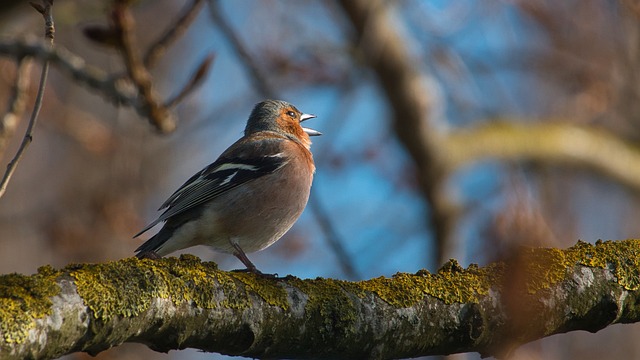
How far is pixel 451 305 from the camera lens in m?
3.50

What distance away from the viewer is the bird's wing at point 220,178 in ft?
18.3

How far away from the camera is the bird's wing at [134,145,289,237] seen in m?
5.57

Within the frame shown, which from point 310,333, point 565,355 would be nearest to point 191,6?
point 310,333

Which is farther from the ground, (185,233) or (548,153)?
(548,153)

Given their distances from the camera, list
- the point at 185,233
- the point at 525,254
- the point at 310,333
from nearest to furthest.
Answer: the point at 310,333, the point at 525,254, the point at 185,233

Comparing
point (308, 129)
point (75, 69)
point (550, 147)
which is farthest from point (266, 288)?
point (550, 147)

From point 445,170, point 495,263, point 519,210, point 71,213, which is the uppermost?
point 71,213

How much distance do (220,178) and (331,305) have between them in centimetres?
264

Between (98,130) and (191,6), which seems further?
(98,130)

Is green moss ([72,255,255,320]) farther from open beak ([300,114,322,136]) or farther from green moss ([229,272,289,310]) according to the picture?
open beak ([300,114,322,136])

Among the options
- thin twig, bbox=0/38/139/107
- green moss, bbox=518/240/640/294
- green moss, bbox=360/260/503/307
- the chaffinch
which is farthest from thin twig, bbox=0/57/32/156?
green moss, bbox=518/240/640/294

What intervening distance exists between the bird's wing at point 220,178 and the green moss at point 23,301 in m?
2.55

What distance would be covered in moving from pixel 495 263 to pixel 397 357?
2.10 feet

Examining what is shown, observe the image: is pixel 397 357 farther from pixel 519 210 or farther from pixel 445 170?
pixel 445 170
